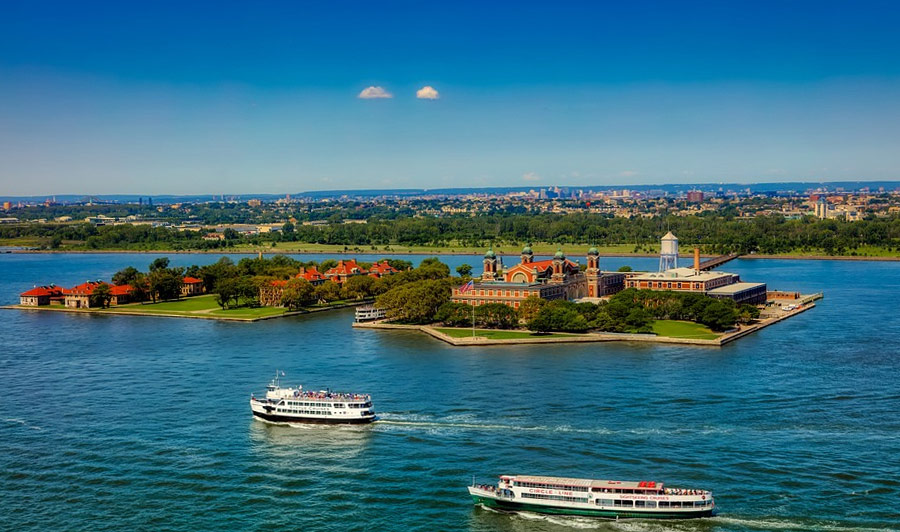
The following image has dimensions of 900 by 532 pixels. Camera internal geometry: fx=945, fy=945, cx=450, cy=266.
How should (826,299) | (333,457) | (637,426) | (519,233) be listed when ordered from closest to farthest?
(333,457), (637,426), (826,299), (519,233)

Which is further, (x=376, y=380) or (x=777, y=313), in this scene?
(x=777, y=313)

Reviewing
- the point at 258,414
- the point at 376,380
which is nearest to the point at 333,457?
the point at 258,414

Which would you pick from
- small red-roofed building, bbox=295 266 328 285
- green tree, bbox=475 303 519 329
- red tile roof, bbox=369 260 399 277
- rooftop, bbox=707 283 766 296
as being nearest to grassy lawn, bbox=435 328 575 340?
green tree, bbox=475 303 519 329

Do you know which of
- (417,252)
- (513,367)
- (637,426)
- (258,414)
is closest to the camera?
(637,426)

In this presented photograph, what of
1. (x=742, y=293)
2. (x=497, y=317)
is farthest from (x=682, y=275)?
(x=497, y=317)

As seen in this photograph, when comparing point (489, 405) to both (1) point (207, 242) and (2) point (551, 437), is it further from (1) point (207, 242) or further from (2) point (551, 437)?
(1) point (207, 242)

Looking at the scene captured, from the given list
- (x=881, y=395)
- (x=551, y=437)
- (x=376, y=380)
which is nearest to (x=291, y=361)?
(x=376, y=380)
